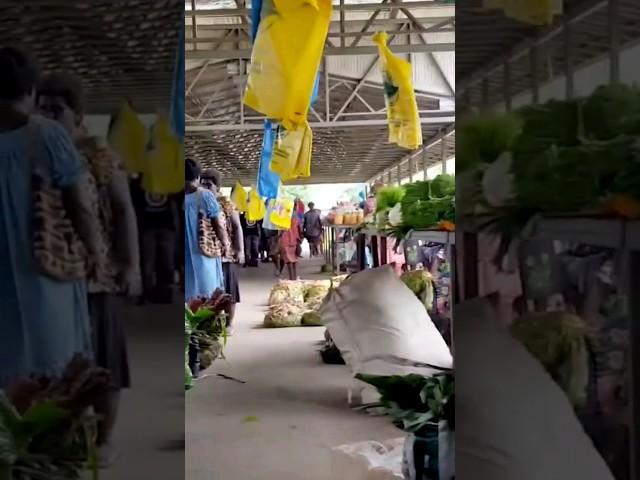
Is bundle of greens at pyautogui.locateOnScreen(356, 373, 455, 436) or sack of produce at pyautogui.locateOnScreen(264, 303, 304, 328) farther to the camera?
sack of produce at pyautogui.locateOnScreen(264, 303, 304, 328)

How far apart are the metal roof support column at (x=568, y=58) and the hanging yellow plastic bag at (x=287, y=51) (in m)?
1.09

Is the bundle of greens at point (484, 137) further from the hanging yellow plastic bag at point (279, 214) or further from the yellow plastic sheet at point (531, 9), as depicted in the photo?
the hanging yellow plastic bag at point (279, 214)

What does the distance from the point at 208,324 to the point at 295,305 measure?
8.37 feet

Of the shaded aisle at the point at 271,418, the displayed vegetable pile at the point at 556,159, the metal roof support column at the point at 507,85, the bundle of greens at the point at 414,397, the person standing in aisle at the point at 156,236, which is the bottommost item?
the shaded aisle at the point at 271,418

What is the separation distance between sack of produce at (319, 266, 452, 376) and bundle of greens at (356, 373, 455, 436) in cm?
64

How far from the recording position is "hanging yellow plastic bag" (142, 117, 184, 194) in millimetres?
1145

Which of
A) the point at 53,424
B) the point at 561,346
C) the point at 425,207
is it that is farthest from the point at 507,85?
the point at 425,207

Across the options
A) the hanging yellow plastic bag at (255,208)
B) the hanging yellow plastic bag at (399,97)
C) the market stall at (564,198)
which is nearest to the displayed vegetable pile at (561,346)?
the market stall at (564,198)

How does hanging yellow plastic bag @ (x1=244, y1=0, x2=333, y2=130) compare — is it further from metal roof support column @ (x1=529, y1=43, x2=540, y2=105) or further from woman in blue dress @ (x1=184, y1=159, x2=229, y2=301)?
woman in blue dress @ (x1=184, y1=159, x2=229, y2=301)

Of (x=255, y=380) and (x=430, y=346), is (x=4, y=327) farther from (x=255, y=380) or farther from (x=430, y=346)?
(x=255, y=380)

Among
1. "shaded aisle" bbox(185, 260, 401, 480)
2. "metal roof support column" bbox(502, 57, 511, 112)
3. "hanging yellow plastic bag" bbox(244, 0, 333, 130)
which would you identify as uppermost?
"hanging yellow plastic bag" bbox(244, 0, 333, 130)

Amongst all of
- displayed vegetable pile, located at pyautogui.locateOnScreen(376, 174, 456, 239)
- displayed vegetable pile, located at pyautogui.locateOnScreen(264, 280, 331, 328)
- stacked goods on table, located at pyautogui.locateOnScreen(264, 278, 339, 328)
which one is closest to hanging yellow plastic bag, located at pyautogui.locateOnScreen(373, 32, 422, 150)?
displayed vegetable pile, located at pyautogui.locateOnScreen(376, 174, 456, 239)

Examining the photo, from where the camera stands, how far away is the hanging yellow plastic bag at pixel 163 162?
114 cm

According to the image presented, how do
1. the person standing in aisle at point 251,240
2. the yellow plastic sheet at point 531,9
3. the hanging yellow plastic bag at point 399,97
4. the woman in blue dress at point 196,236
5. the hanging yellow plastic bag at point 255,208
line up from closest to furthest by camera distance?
the yellow plastic sheet at point 531,9 < the hanging yellow plastic bag at point 399,97 < the woman in blue dress at point 196,236 < the hanging yellow plastic bag at point 255,208 < the person standing in aisle at point 251,240
